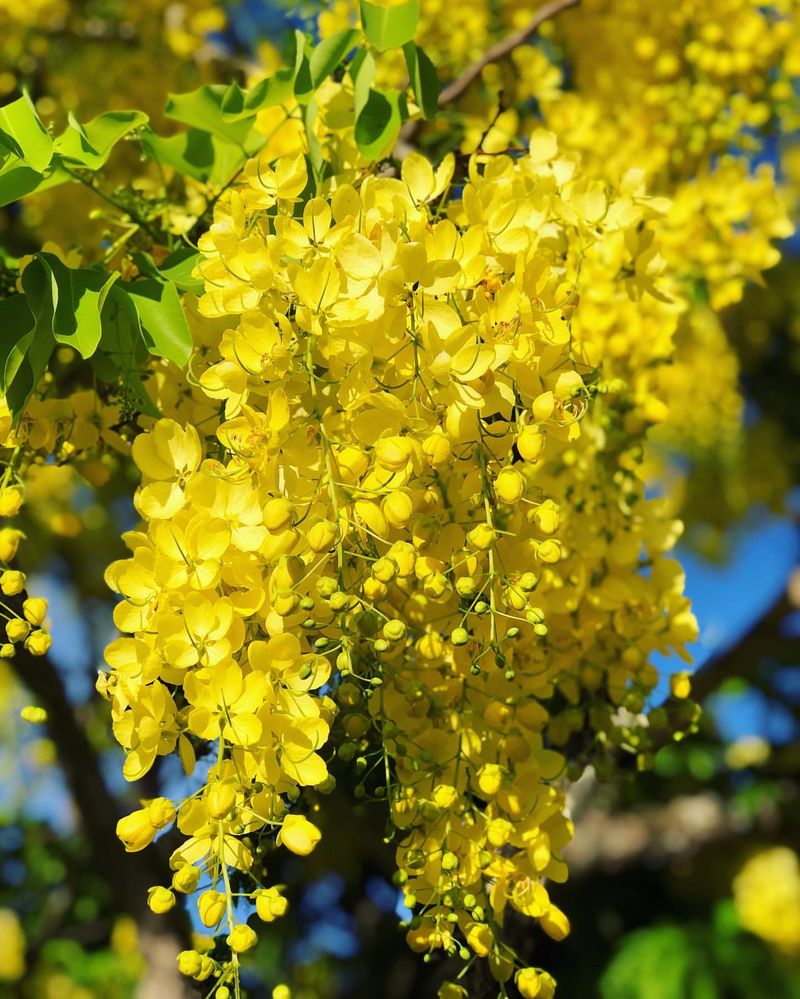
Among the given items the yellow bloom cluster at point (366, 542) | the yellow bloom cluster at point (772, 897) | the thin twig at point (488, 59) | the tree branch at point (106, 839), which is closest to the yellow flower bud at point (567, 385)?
the yellow bloom cluster at point (366, 542)

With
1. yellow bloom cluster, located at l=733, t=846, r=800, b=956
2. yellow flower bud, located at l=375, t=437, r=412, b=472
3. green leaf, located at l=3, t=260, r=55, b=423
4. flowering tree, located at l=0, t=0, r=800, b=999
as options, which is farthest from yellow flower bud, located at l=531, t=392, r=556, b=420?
yellow bloom cluster, located at l=733, t=846, r=800, b=956

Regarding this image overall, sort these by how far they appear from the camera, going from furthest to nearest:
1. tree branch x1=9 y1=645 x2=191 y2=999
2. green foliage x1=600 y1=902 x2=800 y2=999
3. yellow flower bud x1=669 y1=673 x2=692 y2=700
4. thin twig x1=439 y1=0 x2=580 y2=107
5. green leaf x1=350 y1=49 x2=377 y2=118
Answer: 1. green foliage x1=600 y1=902 x2=800 y2=999
2. tree branch x1=9 y1=645 x2=191 y2=999
3. thin twig x1=439 y1=0 x2=580 y2=107
4. yellow flower bud x1=669 y1=673 x2=692 y2=700
5. green leaf x1=350 y1=49 x2=377 y2=118

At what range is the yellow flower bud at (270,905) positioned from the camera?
24.0 inches

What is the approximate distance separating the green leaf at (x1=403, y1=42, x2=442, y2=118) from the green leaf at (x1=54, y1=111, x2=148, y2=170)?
231 mm

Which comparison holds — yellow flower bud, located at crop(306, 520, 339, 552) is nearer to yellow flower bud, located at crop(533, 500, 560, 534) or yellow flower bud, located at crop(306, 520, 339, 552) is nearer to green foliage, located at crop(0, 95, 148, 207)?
yellow flower bud, located at crop(533, 500, 560, 534)

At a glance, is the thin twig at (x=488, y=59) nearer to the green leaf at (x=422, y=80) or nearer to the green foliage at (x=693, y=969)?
the green leaf at (x=422, y=80)

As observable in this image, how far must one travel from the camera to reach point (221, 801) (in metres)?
0.61

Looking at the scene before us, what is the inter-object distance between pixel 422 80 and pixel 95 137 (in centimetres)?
28

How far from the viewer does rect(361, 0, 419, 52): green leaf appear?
791mm

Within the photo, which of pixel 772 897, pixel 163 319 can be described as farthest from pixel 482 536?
pixel 772 897

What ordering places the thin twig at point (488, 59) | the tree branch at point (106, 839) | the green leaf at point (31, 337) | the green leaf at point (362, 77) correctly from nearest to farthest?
the green leaf at point (31, 337) < the green leaf at point (362, 77) < the thin twig at point (488, 59) < the tree branch at point (106, 839)

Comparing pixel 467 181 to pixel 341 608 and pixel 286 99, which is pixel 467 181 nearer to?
pixel 286 99

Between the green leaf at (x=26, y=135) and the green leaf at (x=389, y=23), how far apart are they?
27 centimetres

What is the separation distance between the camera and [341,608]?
611 mm
